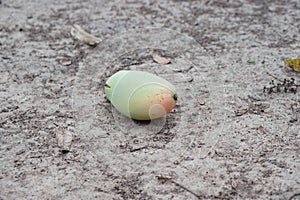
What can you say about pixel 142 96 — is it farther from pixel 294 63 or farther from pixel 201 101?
pixel 294 63

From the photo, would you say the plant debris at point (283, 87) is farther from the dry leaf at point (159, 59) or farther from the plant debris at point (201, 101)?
the dry leaf at point (159, 59)

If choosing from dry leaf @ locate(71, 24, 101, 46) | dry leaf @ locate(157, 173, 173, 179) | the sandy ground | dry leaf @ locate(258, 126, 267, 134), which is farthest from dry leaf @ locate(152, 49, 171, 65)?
dry leaf @ locate(157, 173, 173, 179)

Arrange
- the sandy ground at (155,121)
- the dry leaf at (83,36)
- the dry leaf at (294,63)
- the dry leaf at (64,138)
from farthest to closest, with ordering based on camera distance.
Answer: the dry leaf at (83,36), the dry leaf at (294,63), the dry leaf at (64,138), the sandy ground at (155,121)

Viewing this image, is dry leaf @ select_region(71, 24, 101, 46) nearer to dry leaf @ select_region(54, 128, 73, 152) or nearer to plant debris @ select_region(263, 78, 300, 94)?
dry leaf @ select_region(54, 128, 73, 152)

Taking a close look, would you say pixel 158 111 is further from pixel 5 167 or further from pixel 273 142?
pixel 5 167

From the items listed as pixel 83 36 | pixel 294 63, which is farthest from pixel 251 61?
pixel 83 36

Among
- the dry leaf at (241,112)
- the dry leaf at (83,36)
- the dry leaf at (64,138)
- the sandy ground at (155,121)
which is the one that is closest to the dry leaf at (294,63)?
the sandy ground at (155,121)
